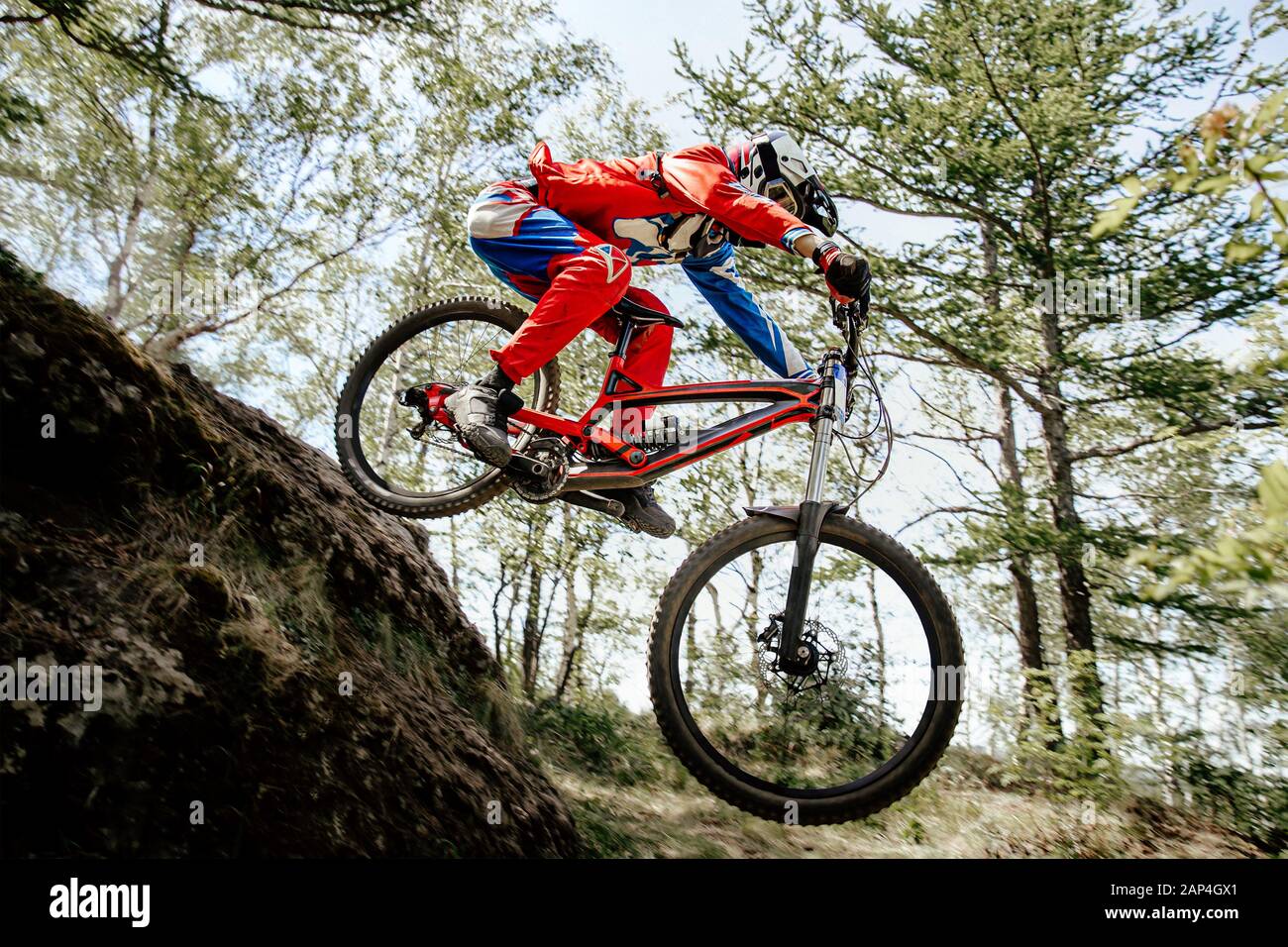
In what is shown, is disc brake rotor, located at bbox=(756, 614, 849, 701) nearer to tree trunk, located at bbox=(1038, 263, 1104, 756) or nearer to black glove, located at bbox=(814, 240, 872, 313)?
black glove, located at bbox=(814, 240, 872, 313)

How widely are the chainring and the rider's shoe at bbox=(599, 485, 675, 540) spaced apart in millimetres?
227

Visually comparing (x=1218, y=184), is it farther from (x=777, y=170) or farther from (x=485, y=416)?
(x=485, y=416)

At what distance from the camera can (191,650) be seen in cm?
359

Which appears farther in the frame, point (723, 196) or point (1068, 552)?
point (1068, 552)

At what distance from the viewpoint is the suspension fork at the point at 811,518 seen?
3295 millimetres

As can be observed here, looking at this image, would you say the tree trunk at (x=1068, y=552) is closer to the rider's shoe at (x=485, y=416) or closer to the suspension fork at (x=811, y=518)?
the suspension fork at (x=811, y=518)

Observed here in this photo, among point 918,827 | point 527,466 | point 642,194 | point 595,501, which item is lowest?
point 918,827

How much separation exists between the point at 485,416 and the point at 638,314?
33.6 inches

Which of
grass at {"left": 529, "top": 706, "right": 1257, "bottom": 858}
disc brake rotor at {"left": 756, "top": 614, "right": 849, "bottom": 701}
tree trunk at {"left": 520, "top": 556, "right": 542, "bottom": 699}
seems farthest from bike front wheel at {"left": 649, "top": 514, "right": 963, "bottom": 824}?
tree trunk at {"left": 520, "top": 556, "right": 542, "bottom": 699}

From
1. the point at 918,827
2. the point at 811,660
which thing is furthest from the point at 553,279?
the point at 918,827

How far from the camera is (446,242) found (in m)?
13.9

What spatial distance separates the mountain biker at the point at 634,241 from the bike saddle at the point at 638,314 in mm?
28

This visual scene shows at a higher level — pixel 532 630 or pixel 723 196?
pixel 723 196
